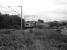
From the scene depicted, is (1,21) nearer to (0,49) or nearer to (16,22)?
(16,22)

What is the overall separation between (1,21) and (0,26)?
303 cm

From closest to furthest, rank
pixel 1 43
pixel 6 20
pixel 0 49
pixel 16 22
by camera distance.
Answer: pixel 0 49
pixel 1 43
pixel 6 20
pixel 16 22

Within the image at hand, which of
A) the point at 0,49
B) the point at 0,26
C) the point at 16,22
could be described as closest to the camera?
the point at 0,49

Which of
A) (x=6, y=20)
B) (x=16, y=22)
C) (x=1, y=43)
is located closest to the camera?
(x=1, y=43)

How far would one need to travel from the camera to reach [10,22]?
50062 millimetres

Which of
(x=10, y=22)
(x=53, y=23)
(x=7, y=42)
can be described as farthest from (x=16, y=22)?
(x=7, y=42)

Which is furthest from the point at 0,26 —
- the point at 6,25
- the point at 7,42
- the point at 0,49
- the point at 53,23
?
the point at 0,49

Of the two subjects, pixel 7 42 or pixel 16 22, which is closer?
pixel 7 42

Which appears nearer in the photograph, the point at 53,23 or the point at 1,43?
the point at 1,43

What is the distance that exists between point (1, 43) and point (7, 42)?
0.58m

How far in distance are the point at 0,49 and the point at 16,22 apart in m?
45.5

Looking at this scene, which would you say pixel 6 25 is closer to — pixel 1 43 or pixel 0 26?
pixel 0 26

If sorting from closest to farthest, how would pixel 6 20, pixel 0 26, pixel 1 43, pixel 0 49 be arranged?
pixel 0 49 → pixel 1 43 → pixel 0 26 → pixel 6 20

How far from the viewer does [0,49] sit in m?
8.38
